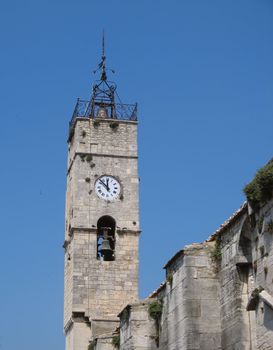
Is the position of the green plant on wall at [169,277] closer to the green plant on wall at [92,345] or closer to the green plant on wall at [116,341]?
the green plant on wall at [116,341]

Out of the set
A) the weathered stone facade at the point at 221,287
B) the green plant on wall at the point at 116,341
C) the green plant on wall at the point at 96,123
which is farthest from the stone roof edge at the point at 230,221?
the green plant on wall at the point at 96,123

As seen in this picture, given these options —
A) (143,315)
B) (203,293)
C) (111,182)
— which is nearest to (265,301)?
(203,293)

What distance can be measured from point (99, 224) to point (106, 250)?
1261 mm

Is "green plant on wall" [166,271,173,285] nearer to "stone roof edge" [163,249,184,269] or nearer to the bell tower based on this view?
"stone roof edge" [163,249,184,269]

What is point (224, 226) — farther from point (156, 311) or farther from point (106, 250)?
point (106, 250)

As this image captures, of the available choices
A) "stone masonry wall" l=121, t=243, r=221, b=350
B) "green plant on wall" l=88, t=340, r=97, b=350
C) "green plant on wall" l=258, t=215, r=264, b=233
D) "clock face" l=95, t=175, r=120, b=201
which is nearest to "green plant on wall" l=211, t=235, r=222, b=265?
"stone masonry wall" l=121, t=243, r=221, b=350

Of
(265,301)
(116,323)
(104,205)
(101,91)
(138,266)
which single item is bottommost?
(265,301)

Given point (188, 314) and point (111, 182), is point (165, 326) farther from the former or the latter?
point (111, 182)

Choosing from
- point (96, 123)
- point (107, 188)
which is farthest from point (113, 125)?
point (107, 188)

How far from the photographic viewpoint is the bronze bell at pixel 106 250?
33.8m

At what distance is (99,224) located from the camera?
3462 centimetres

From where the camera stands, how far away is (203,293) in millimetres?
19875

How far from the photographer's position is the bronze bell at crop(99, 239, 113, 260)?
33.8 meters

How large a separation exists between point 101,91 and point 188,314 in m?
19.4
